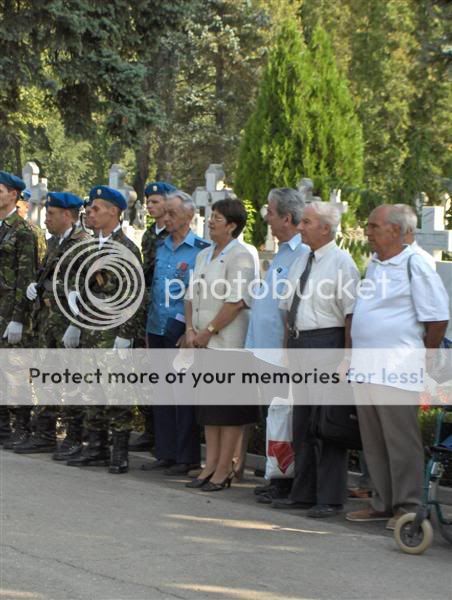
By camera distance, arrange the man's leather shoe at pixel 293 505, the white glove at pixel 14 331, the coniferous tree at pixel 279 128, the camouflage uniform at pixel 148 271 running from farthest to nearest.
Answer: the coniferous tree at pixel 279 128 < the white glove at pixel 14 331 < the camouflage uniform at pixel 148 271 < the man's leather shoe at pixel 293 505

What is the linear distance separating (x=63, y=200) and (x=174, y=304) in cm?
122

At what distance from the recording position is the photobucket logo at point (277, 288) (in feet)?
26.0

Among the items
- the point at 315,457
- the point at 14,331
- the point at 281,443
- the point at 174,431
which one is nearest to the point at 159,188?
the point at 14,331

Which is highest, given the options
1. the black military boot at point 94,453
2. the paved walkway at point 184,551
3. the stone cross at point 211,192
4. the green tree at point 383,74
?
the green tree at point 383,74

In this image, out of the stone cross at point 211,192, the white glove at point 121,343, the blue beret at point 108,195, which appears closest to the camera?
the white glove at point 121,343

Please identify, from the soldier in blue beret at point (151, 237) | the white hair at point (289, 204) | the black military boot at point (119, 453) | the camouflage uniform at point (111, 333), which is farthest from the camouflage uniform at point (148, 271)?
the white hair at point (289, 204)

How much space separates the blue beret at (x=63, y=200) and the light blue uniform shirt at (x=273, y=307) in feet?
6.73

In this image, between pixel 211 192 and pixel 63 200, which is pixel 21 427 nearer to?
pixel 63 200

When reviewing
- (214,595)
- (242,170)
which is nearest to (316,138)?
(242,170)

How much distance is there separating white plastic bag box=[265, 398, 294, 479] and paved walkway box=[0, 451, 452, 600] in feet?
0.90

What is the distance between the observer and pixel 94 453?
9.98 metres

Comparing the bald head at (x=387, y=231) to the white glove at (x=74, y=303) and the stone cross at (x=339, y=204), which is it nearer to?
the stone cross at (x=339, y=204)

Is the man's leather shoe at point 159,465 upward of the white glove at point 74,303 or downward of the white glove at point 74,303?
downward

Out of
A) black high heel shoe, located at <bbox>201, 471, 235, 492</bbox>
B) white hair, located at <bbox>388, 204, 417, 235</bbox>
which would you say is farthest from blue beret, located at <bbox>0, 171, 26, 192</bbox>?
white hair, located at <bbox>388, 204, 417, 235</bbox>
